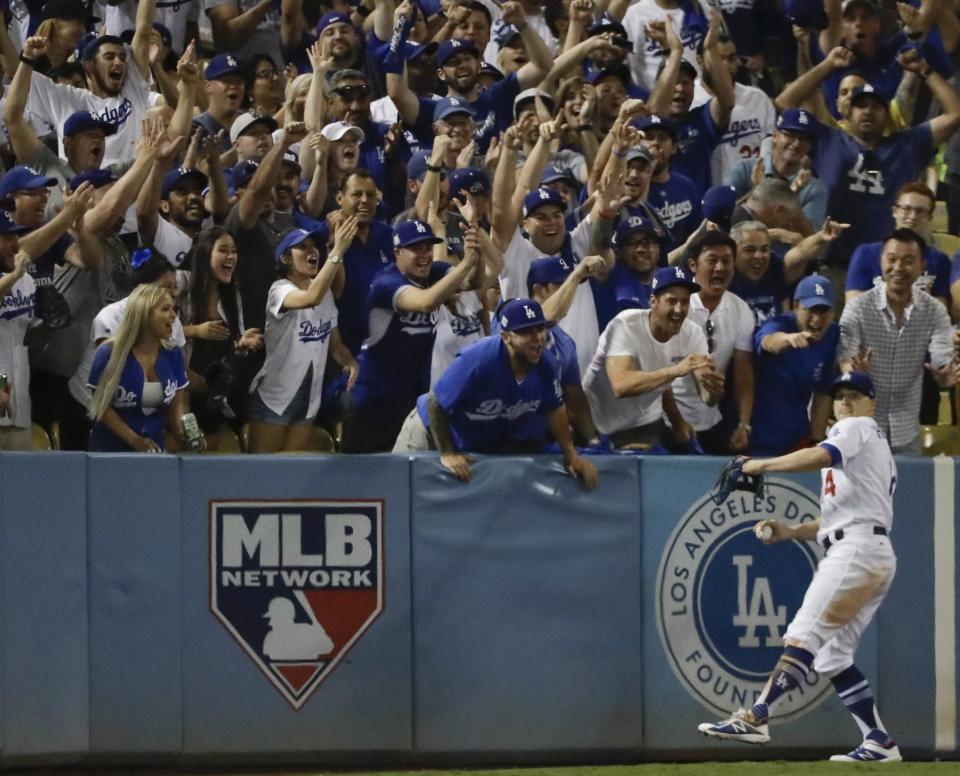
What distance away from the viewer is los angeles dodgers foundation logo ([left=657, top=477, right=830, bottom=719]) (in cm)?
984

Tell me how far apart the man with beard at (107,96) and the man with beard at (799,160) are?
14.3ft

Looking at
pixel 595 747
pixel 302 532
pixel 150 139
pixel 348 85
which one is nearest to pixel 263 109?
pixel 348 85

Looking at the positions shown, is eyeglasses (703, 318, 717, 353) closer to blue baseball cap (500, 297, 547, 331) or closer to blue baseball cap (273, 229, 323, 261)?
blue baseball cap (500, 297, 547, 331)

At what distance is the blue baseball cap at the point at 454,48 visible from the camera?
43.9ft

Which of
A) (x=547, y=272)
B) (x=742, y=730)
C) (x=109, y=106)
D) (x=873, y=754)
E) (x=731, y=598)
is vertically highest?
(x=109, y=106)

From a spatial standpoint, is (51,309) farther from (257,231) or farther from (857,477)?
(857,477)

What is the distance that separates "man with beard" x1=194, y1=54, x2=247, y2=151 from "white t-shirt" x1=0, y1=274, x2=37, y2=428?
321 cm

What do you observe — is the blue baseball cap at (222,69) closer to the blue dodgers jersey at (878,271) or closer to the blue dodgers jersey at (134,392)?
the blue dodgers jersey at (134,392)

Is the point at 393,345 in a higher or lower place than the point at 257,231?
lower

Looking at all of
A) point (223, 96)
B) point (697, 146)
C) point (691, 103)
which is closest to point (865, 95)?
point (697, 146)

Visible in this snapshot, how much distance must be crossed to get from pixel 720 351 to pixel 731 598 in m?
1.59

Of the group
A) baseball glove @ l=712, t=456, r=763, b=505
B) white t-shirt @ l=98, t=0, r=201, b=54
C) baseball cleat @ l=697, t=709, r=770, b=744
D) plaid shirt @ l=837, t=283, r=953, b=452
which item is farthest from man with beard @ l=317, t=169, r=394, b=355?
white t-shirt @ l=98, t=0, r=201, b=54

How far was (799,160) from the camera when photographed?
12.9 m

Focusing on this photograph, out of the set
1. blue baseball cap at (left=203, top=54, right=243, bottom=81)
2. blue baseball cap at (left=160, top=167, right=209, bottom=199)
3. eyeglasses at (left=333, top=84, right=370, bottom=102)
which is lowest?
blue baseball cap at (left=160, top=167, right=209, bottom=199)
